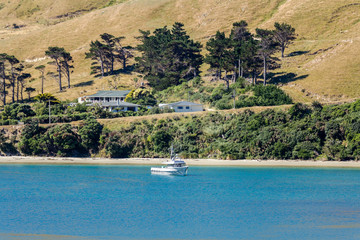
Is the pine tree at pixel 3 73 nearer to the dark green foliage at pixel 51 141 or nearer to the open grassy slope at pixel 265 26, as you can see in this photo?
the open grassy slope at pixel 265 26

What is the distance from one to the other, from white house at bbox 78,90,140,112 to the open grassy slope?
14734 mm

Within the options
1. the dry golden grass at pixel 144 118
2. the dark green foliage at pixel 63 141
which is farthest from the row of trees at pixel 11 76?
the dark green foliage at pixel 63 141

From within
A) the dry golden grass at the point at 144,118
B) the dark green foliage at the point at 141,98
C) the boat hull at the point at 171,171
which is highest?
the dark green foliage at the point at 141,98

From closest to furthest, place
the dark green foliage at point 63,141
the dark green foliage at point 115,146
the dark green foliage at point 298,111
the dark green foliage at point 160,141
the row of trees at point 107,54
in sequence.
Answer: the dark green foliage at point 160,141 → the dark green foliage at point 298,111 → the dark green foliage at point 115,146 → the dark green foliage at point 63,141 → the row of trees at point 107,54

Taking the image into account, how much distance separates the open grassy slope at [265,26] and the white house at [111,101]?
14.7 meters

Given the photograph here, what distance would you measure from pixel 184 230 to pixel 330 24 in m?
116

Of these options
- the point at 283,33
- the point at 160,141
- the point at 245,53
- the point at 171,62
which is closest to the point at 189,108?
the point at 160,141

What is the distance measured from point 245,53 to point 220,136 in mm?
29513

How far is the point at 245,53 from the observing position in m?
105

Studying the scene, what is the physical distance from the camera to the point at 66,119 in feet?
303

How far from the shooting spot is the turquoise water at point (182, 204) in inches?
1372

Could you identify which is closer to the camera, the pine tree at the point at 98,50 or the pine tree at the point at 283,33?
the pine tree at the point at 283,33

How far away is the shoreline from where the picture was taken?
70750 mm

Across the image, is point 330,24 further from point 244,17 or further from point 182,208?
point 182,208
